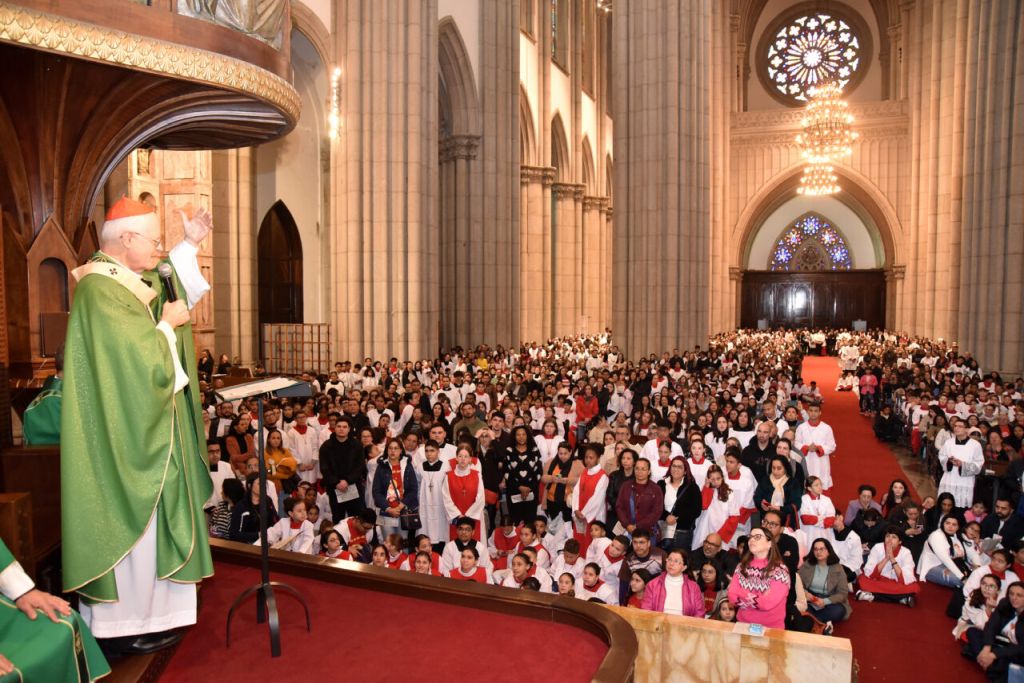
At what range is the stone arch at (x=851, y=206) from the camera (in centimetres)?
3838

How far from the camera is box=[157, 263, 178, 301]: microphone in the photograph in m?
3.73

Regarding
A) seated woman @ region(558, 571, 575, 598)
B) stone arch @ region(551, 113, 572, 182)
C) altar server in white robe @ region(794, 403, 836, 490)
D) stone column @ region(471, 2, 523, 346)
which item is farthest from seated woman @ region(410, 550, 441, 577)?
stone arch @ region(551, 113, 572, 182)

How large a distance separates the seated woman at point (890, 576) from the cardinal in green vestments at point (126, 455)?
276 inches

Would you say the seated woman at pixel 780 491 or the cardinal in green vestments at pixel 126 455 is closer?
the cardinal in green vestments at pixel 126 455

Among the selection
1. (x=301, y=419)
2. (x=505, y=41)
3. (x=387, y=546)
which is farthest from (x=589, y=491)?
(x=505, y=41)

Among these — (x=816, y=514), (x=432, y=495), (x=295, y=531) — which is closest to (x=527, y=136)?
(x=432, y=495)

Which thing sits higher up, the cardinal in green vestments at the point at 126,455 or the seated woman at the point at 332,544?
the cardinal in green vestments at the point at 126,455

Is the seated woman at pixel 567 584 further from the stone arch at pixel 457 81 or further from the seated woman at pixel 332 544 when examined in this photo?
the stone arch at pixel 457 81

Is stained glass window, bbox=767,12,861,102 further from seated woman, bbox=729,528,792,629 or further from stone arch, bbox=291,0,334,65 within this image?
seated woman, bbox=729,528,792,629

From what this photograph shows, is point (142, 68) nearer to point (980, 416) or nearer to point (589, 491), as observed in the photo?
point (589, 491)

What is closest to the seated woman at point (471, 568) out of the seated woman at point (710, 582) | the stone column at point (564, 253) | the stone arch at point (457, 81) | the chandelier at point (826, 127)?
the seated woman at point (710, 582)

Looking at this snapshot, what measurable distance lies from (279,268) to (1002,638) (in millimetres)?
18989

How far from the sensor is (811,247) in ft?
153

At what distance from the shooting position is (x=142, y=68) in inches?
215
